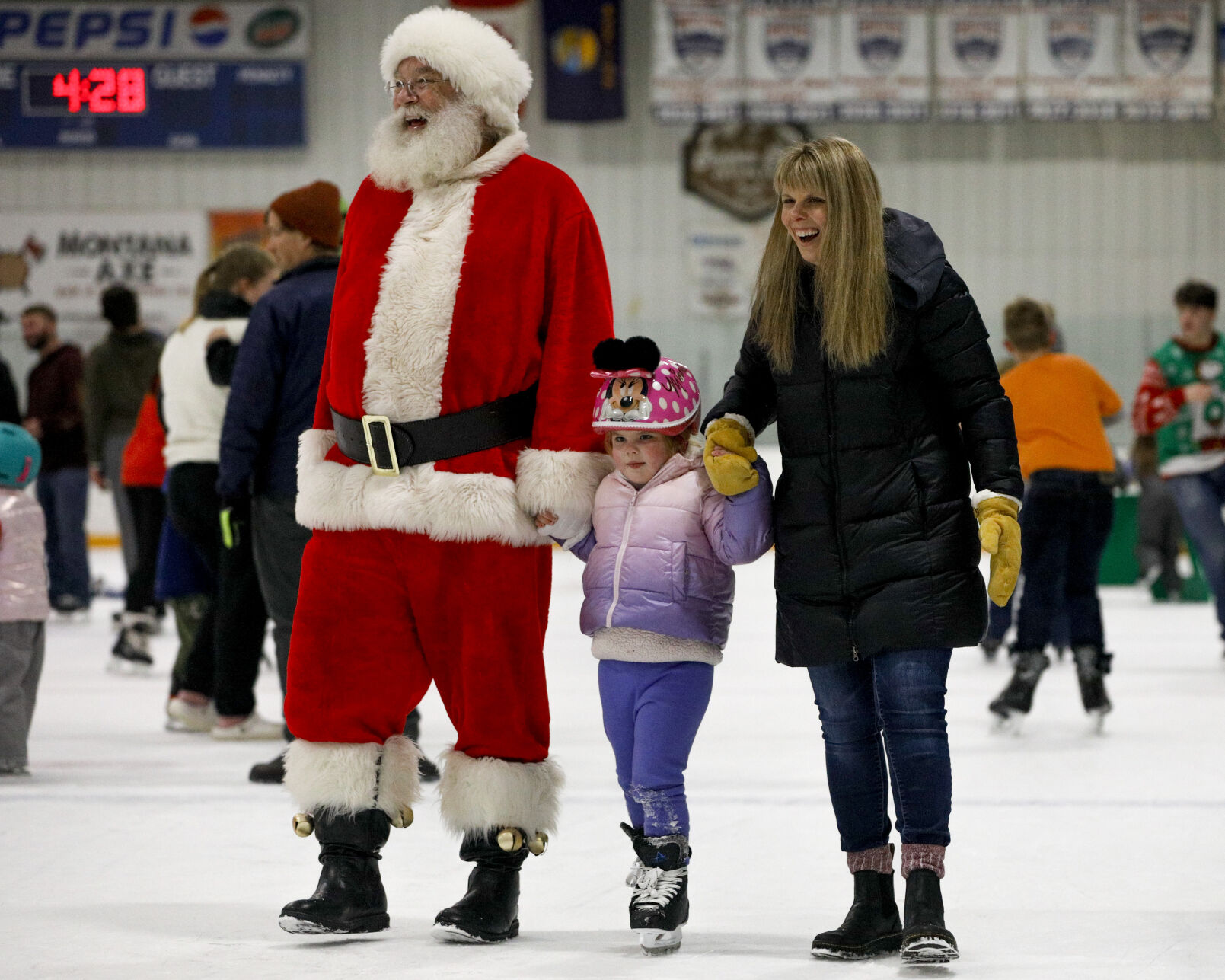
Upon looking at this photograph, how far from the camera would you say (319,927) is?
273 centimetres

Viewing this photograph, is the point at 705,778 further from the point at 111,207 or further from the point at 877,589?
the point at 111,207

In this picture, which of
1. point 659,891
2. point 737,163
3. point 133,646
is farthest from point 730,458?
point 737,163

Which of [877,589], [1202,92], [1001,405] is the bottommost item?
[877,589]

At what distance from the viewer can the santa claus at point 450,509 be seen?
9.03 ft

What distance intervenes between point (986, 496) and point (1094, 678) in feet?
8.85

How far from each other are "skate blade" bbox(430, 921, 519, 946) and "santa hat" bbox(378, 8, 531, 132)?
135cm

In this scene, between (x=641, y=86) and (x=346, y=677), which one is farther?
(x=641, y=86)

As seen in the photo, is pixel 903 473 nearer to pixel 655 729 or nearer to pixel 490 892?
pixel 655 729

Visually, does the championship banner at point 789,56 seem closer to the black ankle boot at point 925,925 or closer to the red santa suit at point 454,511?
the red santa suit at point 454,511

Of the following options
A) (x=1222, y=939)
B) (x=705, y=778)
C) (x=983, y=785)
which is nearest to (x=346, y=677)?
(x=1222, y=939)

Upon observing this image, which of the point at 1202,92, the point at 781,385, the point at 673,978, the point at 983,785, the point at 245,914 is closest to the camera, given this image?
the point at 673,978

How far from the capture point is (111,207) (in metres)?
14.5

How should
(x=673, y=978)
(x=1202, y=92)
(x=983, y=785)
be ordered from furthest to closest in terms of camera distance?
(x=1202, y=92)
(x=983, y=785)
(x=673, y=978)

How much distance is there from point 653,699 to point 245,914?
0.81 m
